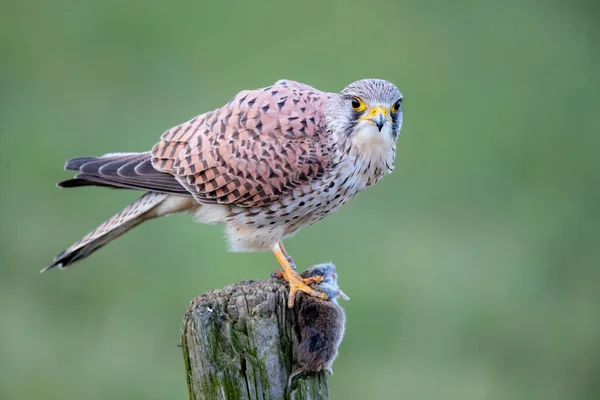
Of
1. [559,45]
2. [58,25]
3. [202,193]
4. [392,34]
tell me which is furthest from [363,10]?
[202,193]

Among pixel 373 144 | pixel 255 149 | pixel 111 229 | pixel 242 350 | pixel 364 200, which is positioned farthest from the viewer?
pixel 364 200

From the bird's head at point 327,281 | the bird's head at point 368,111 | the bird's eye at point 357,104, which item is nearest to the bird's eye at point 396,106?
the bird's head at point 368,111

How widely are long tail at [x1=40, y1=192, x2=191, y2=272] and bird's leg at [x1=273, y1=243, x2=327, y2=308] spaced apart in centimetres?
74

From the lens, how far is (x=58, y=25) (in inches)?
446

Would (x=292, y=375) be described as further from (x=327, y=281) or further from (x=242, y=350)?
(x=327, y=281)

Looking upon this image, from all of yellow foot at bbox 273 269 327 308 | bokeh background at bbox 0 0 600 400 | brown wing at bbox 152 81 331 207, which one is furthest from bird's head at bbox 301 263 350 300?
bokeh background at bbox 0 0 600 400

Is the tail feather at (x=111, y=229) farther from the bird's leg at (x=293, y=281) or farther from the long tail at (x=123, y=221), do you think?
the bird's leg at (x=293, y=281)

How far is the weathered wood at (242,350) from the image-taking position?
3.96 m

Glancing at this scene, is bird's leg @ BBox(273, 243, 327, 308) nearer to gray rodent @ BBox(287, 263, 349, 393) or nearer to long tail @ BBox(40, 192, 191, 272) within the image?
gray rodent @ BBox(287, 263, 349, 393)

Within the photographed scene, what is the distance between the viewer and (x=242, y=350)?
401cm

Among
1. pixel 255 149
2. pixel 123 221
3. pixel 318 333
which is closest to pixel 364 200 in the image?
pixel 123 221

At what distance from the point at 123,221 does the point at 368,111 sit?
1.53m

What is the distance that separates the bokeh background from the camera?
7.45 metres

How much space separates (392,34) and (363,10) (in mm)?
680
